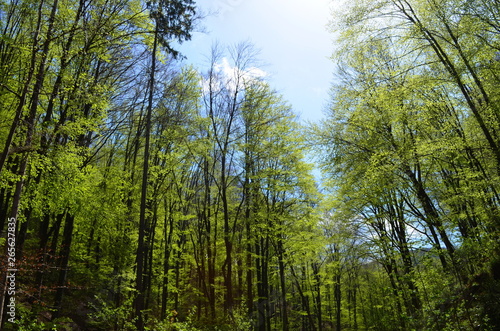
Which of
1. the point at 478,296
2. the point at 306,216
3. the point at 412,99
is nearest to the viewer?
the point at 478,296

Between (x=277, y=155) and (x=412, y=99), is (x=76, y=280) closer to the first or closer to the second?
(x=277, y=155)

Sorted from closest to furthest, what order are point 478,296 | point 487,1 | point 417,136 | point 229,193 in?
point 487,1, point 478,296, point 417,136, point 229,193

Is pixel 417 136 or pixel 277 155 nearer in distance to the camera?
pixel 417 136

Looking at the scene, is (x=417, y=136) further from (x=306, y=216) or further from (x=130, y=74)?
(x=130, y=74)

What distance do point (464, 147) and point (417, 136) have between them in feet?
8.53

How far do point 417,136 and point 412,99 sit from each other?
1.48 metres

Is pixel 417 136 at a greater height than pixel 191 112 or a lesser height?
lesser

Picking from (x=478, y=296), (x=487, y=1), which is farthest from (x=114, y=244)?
(x=487, y=1)

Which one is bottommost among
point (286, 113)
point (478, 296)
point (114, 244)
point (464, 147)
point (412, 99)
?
point (478, 296)

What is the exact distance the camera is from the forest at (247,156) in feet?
23.5

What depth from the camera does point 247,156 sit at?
15.6 metres

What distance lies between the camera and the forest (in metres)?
7.17

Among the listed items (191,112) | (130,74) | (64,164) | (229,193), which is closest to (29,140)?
(64,164)

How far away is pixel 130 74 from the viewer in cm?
1389
